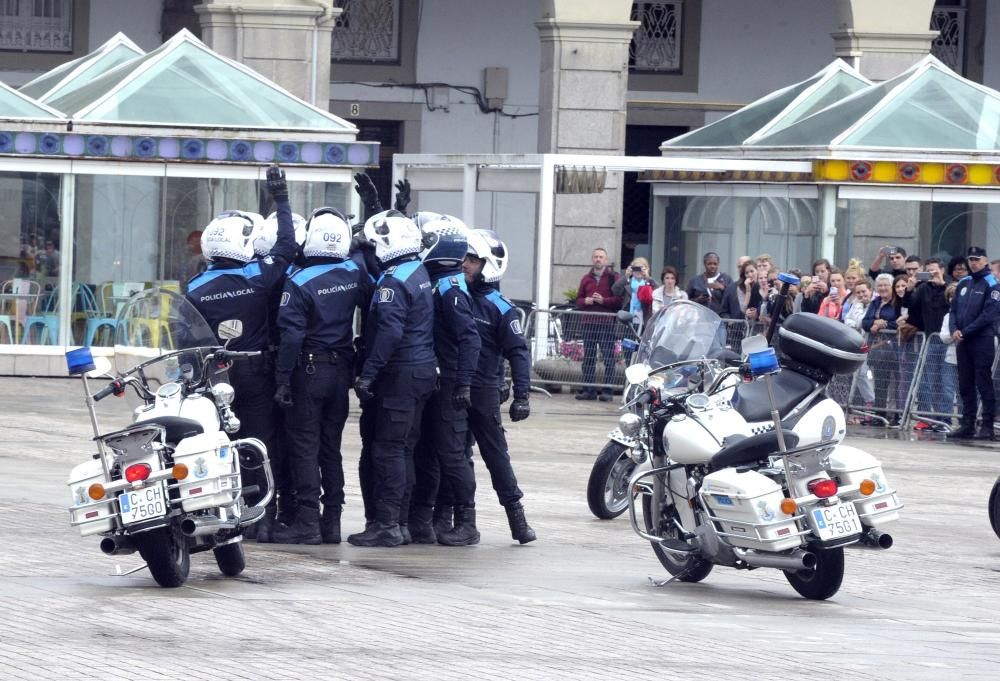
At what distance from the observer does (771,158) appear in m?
21.7

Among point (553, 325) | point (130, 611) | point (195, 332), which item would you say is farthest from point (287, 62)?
point (130, 611)

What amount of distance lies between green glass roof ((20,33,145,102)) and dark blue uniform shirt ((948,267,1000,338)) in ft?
31.9

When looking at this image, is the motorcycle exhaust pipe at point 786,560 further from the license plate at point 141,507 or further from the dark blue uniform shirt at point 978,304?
the dark blue uniform shirt at point 978,304

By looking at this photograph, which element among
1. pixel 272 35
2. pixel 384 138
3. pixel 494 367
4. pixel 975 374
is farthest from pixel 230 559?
pixel 384 138

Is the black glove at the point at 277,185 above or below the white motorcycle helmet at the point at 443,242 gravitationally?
above

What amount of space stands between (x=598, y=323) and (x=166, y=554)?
11.8 m

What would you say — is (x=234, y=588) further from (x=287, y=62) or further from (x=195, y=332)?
(x=287, y=62)

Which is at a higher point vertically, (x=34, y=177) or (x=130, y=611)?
(x=34, y=177)

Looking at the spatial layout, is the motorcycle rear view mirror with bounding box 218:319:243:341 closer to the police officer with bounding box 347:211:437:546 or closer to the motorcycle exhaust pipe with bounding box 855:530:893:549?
the police officer with bounding box 347:211:437:546

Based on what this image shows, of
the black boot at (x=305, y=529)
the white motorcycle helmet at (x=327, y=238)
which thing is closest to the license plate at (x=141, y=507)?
the black boot at (x=305, y=529)

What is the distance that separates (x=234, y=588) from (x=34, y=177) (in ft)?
39.0

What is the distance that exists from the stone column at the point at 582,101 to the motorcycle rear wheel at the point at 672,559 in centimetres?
1377

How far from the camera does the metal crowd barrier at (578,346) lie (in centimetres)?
2041

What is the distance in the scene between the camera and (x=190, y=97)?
20562 mm
